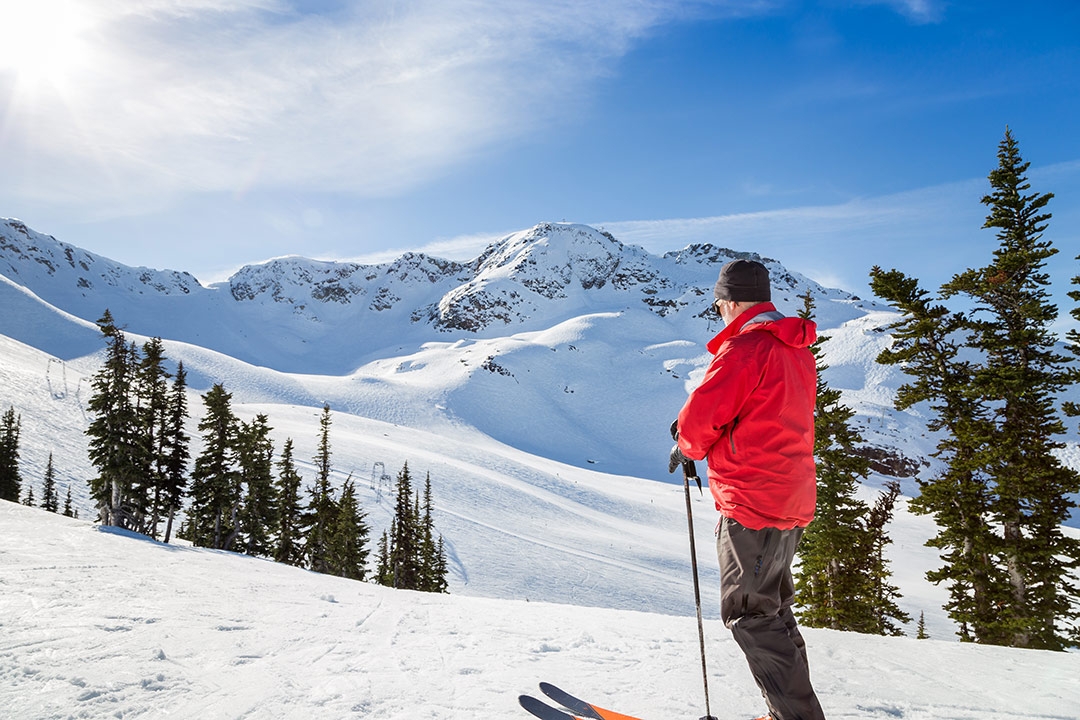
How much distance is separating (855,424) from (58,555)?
10718cm

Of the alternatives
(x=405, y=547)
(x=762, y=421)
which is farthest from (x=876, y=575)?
(x=405, y=547)

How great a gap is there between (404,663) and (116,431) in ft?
87.3

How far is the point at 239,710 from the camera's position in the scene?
11.8 feet

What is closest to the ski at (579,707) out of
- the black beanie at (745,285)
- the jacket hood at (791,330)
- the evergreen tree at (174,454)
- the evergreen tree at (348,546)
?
the jacket hood at (791,330)

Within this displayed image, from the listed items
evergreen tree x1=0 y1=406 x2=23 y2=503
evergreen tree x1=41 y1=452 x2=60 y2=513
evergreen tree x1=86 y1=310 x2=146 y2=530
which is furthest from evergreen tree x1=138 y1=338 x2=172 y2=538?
evergreen tree x1=41 y1=452 x2=60 y2=513

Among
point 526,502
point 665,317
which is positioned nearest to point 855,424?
point 526,502

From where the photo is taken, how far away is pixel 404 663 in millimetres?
4660

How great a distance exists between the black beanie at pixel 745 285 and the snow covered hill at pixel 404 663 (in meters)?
3.13

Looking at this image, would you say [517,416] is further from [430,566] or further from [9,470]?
[9,470]

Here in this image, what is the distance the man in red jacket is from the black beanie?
284mm

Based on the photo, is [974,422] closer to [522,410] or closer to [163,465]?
[163,465]

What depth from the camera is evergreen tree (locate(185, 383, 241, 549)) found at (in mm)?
28828

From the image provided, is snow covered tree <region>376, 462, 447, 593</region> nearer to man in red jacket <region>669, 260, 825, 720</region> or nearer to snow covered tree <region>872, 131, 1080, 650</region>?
snow covered tree <region>872, 131, 1080, 650</region>

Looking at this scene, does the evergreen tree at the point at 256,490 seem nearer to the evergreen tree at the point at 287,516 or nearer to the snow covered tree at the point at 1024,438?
the evergreen tree at the point at 287,516
